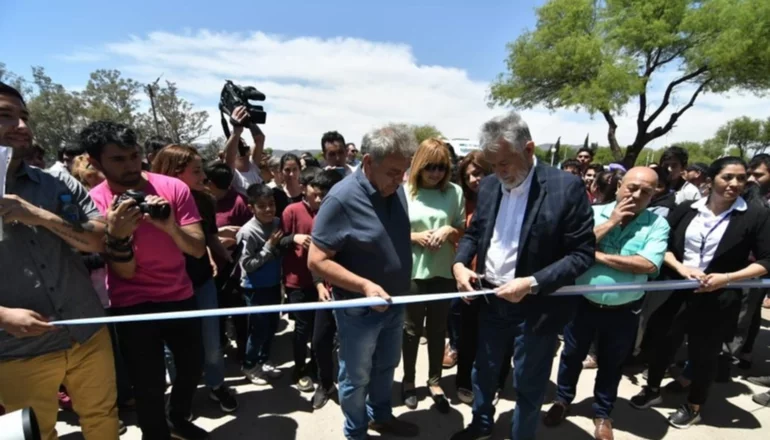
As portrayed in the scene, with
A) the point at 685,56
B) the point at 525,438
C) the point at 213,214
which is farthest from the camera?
the point at 685,56

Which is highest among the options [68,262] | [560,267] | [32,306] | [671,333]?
[560,267]

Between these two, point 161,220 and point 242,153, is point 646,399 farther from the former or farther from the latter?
point 242,153

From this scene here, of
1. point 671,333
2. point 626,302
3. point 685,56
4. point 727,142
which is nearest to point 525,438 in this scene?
point 626,302

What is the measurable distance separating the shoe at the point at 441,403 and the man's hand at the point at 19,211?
2854 millimetres

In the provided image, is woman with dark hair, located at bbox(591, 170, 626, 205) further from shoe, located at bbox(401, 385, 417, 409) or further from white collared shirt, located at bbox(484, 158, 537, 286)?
shoe, located at bbox(401, 385, 417, 409)

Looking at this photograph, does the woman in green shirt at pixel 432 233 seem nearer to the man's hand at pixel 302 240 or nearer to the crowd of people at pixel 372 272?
the crowd of people at pixel 372 272

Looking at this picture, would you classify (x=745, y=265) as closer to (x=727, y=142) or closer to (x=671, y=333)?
(x=671, y=333)

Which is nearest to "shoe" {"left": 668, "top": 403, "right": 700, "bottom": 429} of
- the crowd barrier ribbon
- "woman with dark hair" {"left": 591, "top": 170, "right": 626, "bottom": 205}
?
the crowd barrier ribbon

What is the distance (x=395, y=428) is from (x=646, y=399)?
2.12m

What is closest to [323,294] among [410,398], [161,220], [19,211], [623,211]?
[410,398]

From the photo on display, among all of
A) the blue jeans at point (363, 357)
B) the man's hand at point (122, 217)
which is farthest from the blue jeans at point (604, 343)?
A: the man's hand at point (122, 217)

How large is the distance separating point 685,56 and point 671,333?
75.1 feet

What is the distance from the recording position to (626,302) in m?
2.66

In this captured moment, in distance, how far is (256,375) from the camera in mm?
3695
